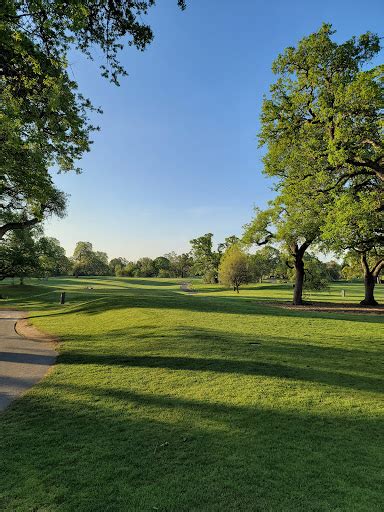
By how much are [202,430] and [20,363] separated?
7097mm

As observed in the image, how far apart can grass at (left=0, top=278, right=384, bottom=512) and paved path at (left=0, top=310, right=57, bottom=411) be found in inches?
18.6

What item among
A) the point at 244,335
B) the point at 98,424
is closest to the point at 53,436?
the point at 98,424

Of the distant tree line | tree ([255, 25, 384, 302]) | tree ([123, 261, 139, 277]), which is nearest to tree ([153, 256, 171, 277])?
the distant tree line

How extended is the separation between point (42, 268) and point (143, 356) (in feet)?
99.9

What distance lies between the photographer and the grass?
3.47 meters

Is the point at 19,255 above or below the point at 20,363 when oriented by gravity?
above

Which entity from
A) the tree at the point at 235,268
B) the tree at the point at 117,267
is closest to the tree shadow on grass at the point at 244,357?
the tree at the point at 235,268

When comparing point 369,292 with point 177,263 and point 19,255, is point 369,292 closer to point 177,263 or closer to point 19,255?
point 19,255

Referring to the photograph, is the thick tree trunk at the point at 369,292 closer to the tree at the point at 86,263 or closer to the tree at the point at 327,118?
the tree at the point at 327,118

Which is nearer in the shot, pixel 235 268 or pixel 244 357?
pixel 244 357

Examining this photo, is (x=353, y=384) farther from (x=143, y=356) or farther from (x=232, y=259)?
(x=232, y=259)

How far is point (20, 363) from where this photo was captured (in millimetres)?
9656

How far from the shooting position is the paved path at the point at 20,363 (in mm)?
7391

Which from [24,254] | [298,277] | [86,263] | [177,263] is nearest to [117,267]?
[86,263]
